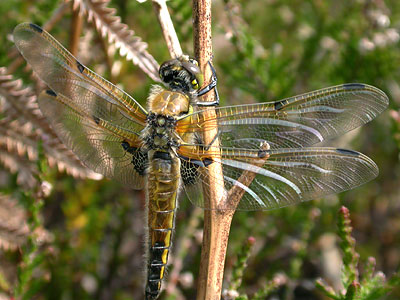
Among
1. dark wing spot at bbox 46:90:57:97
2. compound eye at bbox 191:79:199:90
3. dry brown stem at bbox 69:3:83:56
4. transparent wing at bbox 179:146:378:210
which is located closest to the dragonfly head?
compound eye at bbox 191:79:199:90

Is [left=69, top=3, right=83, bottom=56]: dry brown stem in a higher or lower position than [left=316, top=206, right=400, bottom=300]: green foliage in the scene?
higher

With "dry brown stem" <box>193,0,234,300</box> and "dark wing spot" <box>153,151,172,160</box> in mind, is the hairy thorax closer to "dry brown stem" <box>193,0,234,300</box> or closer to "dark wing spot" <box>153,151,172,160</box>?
"dark wing spot" <box>153,151,172,160</box>

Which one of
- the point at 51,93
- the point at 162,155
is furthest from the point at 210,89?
the point at 51,93

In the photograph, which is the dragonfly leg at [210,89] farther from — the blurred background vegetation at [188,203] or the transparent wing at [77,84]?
the blurred background vegetation at [188,203]

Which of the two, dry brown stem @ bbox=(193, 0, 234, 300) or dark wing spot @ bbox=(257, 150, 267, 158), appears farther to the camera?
dark wing spot @ bbox=(257, 150, 267, 158)

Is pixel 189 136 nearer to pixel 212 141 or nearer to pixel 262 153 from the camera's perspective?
pixel 212 141

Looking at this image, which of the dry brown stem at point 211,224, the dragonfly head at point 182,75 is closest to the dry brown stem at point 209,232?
the dry brown stem at point 211,224

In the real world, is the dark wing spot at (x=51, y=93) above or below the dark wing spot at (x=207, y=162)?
above
